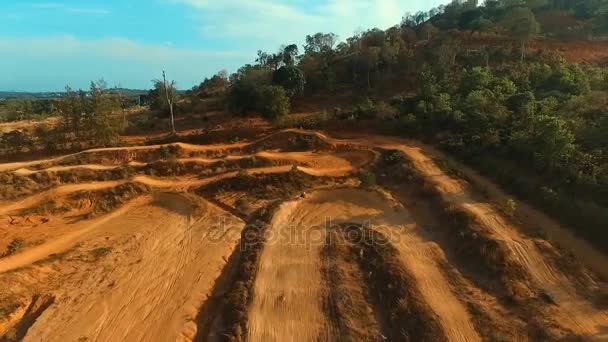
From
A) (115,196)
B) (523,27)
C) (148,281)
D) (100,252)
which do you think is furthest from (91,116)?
(523,27)

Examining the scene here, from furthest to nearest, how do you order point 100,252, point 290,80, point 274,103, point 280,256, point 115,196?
1. point 290,80
2. point 274,103
3. point 115,196
4. point 100,252
5. point 280,256

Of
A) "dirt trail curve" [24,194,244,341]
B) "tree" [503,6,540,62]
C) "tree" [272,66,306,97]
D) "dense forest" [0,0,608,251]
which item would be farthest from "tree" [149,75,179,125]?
"tree" [503,6,540,62]

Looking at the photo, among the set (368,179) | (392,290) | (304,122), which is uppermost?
(304,122)

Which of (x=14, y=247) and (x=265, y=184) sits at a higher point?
(x=265, y=184)

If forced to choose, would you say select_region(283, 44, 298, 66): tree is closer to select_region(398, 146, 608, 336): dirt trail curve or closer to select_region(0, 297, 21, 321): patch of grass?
select_region(398, 146, 608, 336): dirt trail curve

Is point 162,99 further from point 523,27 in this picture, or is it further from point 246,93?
point 523,27

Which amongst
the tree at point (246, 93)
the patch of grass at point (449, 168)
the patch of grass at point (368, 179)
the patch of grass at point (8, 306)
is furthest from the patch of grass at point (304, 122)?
the patch of grass at point (8, 306)
